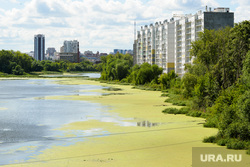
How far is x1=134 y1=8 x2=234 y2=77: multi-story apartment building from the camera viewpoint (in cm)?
8369

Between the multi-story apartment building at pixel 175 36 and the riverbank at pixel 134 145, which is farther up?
the multi-story apartment building at pixel 175 36

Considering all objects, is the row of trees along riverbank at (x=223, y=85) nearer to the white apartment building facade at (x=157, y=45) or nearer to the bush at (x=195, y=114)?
the bush at (x=195, y=114)

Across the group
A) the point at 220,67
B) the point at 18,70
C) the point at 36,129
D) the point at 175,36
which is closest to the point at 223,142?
the point at 36,129

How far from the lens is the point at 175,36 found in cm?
9931

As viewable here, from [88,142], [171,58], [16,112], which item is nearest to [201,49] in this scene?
[16,112]

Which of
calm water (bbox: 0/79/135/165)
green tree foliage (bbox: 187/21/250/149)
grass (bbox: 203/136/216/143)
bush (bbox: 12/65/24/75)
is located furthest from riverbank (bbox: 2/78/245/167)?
bush (bbox: 12/65/24/75)

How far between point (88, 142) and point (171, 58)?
8591 cm

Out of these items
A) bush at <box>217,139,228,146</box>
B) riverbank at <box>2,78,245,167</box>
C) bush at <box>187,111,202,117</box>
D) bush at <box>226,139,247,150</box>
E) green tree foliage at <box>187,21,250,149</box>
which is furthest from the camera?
bush at <box>187,111,202,117</box>

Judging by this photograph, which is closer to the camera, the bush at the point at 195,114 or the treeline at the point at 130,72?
the bush at the point at 195,114

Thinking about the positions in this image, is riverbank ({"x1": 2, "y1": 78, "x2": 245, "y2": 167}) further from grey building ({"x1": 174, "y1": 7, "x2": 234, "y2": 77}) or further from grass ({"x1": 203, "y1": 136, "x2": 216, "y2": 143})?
grey building ({"x1": 174, "y1": 7, "x2": 234, "y2": 77})

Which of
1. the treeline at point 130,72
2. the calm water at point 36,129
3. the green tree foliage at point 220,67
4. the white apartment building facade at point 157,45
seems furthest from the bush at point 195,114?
the white apartment building facade at point 157,45

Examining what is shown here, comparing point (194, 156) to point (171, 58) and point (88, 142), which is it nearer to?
point (88, 142)

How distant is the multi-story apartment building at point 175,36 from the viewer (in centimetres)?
8369

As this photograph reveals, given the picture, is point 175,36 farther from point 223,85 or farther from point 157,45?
point 223,85
